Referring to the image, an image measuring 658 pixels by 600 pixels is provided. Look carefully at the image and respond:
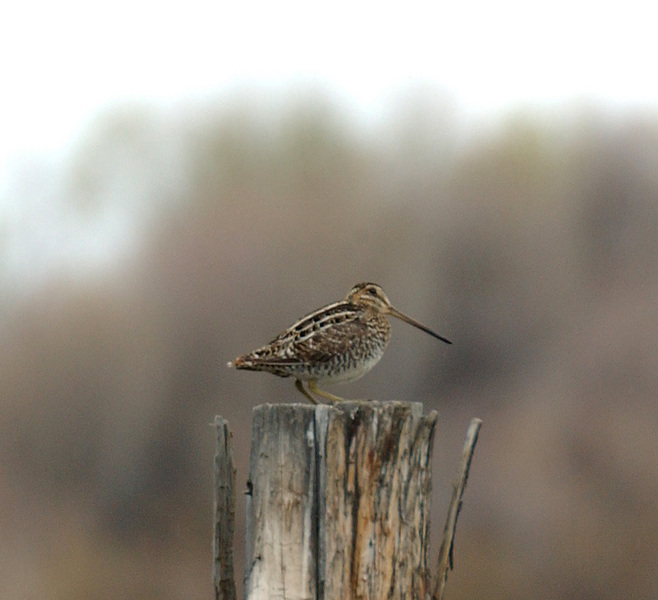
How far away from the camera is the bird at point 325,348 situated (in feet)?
17.7

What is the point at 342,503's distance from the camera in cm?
405

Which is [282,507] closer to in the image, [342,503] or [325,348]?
[342,503]

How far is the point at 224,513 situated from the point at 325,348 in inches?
46.9

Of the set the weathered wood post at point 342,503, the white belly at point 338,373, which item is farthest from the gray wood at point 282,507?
the white belly at point 338,373

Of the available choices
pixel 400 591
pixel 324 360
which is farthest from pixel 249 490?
pixel 324 360

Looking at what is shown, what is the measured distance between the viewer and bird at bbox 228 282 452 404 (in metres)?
5.39

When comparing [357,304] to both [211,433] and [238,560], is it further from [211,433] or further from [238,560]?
[211,433]

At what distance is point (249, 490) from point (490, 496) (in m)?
9.33

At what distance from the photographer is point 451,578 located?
12.2 m

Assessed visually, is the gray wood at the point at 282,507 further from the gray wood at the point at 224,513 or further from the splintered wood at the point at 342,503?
the gray wood at the point at 224,513

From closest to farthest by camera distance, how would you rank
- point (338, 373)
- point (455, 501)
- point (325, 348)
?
point (455, 501) → point (325, 348) → point (338, 373)

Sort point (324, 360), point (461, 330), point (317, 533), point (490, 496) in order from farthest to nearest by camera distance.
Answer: point (461, 330) → point (490, 496) → point (324, 360) → point (317, 533)

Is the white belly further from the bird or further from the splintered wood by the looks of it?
the splintered wood

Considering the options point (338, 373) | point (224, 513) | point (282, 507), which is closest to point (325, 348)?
point (338, 373)
